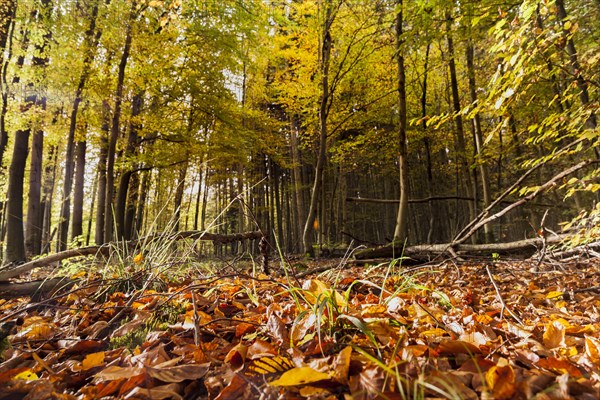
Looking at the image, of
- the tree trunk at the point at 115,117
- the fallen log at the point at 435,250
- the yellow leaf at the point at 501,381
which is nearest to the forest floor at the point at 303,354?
the yellow leaf at the point at 501,381

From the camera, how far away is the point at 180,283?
2.49 metres

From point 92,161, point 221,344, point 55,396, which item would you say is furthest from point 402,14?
point 92,161

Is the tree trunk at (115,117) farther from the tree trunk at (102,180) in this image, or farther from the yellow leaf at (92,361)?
the yellow leaf at (92,361)

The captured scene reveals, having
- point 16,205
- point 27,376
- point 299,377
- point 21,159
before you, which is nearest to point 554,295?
point 299,377

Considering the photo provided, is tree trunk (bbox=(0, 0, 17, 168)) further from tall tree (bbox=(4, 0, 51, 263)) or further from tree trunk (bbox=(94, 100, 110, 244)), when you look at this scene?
tree trunk (bbox=(94, 100, 110, 244))

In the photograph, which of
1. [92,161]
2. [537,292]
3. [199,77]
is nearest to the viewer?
[537,292]

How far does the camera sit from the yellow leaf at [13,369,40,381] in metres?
0.96

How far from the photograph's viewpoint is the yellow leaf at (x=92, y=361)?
3.44 feet

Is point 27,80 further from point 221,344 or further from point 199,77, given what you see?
point 221,344

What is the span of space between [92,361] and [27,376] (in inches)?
6.8

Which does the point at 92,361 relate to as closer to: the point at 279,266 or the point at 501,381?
the point at 501,381

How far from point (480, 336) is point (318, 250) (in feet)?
23.3

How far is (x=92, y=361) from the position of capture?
1060 millimetres

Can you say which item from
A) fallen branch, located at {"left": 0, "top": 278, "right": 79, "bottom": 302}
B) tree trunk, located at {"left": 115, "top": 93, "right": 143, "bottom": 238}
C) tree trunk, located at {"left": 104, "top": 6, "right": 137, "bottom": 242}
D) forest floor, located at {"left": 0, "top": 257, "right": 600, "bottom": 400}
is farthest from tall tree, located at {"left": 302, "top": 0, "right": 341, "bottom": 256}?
forest floor, located at {"left": 0, "top": 257, "right": 600, "bottom": 400}
